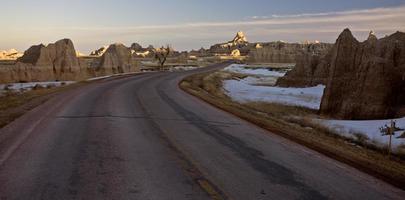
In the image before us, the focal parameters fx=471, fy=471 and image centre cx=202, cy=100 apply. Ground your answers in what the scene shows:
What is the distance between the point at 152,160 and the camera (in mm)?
9281

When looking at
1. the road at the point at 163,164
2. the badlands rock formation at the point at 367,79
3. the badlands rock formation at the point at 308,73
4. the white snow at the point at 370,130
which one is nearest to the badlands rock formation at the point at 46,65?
the badlands rock formation at the point at 308,73

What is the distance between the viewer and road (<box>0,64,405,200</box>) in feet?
Result: 23.4

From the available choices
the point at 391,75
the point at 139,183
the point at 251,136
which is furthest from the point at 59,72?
the point at 139,183

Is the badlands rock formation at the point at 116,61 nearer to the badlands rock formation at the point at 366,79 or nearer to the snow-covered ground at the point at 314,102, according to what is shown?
the snow-covered ground at the point at 314,102

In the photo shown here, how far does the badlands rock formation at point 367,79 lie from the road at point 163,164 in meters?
11.7

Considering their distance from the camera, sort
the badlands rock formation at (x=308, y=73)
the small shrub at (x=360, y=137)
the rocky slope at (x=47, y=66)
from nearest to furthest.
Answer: the small shrub at (x=360, y=137) < the badlands rock formation at (x=308, y=73) < the rocky slope at (x=47, y=66)

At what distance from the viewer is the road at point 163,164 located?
7.14 metres

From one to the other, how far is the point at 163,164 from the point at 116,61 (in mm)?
57688

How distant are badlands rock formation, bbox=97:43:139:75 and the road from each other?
4754 cm

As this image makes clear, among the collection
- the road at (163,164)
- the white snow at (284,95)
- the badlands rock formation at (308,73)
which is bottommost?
the white snow at (284,95)

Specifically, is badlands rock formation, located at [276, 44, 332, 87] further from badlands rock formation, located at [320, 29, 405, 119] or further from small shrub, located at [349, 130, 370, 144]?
small shrub, located at [349, 130, 370, 144]

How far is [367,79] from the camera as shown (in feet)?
81.5

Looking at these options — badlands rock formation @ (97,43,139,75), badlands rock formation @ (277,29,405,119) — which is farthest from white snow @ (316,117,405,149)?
badlands rock formation @ (97,43,139,75)

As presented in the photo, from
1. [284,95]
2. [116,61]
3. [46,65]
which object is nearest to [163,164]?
[284,95]
